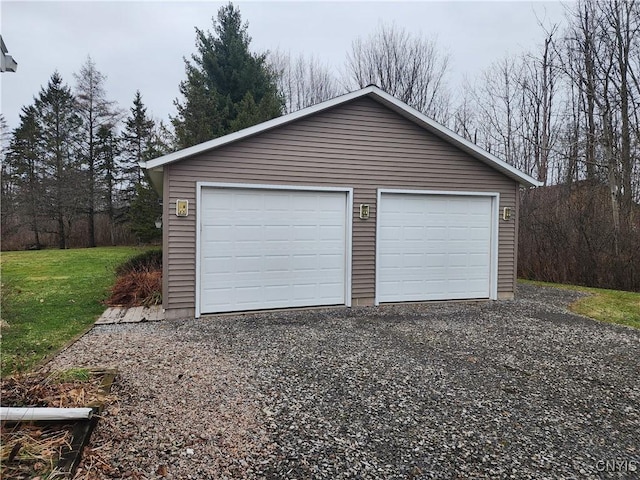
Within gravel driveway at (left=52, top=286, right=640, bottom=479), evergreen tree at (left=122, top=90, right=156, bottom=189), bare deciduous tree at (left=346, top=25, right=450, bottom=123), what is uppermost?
bare deciduous tree at (left=346, top=25, right=450, bottom=123)

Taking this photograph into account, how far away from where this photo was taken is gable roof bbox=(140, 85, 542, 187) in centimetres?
604

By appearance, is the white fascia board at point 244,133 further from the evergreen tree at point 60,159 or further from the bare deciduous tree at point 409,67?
the evergreen tree at point 60,159

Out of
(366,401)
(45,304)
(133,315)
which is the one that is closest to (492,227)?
(366,401)

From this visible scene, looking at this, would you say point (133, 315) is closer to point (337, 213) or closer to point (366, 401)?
point (337, 213)

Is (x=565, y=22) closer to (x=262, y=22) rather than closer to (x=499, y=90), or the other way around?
(x=499, y=90)

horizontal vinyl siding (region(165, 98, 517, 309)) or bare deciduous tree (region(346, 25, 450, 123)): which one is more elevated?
bare deciduous tree (region(346, 25, 450, 123))

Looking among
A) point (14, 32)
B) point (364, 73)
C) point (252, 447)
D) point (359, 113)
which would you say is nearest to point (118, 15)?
point (14, 32)

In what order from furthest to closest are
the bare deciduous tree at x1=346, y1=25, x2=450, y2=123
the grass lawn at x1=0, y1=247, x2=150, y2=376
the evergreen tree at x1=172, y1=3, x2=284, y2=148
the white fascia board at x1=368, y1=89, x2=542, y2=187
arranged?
1. the bare deciduous tree at x1=346, y1=25, x2=450, y2=123
2. the evergreen tree at x1=172, y1=3, x2=284, y2=148
3. the white fascia board at x1=368, y1=89, x2=542, y2=187
4. the grass lawn at x1=0, y1=247, x2=150, y2=376

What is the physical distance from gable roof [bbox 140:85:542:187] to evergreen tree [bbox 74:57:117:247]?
56.8 ft

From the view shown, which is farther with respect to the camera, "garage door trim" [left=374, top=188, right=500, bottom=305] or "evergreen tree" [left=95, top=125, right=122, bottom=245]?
"evergreen tree" [left=95, top=125, right=122, bottom=245]

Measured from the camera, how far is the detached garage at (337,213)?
631 cm

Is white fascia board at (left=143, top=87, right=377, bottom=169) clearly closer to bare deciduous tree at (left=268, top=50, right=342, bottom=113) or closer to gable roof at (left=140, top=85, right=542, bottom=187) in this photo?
gable roof at (left=140, top=85, right=542, bottom=187)

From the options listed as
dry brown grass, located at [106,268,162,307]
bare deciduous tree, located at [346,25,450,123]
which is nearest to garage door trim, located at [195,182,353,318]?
dry brown grass, located at [106,268,162,307]

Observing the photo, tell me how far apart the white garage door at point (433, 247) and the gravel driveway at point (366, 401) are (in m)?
1.72
